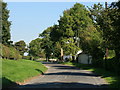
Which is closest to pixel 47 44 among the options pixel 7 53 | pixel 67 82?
pixel 7 53

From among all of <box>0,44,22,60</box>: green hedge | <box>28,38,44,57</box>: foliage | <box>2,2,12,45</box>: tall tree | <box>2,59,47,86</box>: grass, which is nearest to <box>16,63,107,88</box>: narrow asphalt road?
<box>2,59,47,86</box>: grass

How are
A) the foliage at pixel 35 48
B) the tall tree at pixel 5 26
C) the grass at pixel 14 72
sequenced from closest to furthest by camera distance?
the grass at pixel 14 72 → the tall tree at pixel 5 26 → the foliage at pixel 35 48

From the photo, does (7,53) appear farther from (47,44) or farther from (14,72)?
(47,44)

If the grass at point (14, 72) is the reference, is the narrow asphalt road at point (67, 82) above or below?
below

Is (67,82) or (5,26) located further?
(5,26)

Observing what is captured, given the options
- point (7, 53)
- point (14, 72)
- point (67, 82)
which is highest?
point (7, 53)

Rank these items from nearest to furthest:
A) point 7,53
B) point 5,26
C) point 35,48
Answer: point 7,53
point 5,26
point 35,48

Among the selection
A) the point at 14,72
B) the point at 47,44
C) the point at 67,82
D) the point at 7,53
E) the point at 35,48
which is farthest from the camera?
the point at 35,48

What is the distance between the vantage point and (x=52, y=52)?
12469 cm

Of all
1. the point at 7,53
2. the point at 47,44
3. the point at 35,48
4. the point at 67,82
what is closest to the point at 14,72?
the point at 67,82

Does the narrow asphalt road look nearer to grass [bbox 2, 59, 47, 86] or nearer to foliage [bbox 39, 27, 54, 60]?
grass [bbox 2, 59, 47, 86]

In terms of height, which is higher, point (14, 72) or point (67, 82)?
point (14, 72)

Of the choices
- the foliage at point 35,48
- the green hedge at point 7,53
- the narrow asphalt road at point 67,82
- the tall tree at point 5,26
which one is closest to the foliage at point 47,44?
the foliage at point 35,48

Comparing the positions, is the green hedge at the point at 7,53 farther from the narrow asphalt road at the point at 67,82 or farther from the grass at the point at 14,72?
the narrow asphalt road at the point at 67,82
